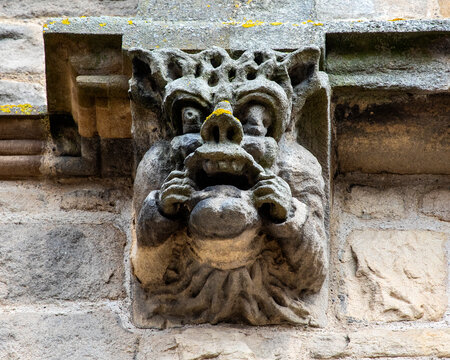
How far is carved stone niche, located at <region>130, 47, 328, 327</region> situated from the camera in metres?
1.95

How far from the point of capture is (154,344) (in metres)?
2.11

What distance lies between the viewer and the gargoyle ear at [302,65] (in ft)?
7.36

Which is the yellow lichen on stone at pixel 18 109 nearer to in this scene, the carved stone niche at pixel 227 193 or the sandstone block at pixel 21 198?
the sandstone block at pixel 21 198

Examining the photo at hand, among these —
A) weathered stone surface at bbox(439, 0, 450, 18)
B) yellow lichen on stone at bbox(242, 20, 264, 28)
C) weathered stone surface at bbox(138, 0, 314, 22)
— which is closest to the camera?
yellow lichen on stone at bbox(242, 20, 264, 28)

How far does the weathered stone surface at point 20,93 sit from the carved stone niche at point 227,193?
0.67 m

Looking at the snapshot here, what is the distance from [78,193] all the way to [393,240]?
3.10 ft

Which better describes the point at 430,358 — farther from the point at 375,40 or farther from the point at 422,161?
the point at 375,40

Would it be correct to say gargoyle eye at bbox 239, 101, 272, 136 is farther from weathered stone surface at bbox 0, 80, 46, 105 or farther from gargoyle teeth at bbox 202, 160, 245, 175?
weathered stone surface at bbox 0, 80, 46, 105

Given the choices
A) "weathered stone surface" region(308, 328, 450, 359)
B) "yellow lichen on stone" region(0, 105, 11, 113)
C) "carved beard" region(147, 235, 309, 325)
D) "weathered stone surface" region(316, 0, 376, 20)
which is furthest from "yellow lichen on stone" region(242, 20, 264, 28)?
"weathered stone surface" region(308, 328, 450, 359)

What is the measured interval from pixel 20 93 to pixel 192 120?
0.98 meters

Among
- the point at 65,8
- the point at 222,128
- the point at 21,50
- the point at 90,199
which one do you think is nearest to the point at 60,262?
the point at 90,199

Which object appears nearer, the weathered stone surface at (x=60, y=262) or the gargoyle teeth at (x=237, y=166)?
the gargoyle teeth at (x=237, y=166)

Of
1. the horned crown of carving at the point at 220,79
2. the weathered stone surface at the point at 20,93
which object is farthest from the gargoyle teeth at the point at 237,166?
the weathered stone surface at the point at 20,93

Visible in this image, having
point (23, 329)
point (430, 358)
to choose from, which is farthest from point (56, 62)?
point (430, 358)
